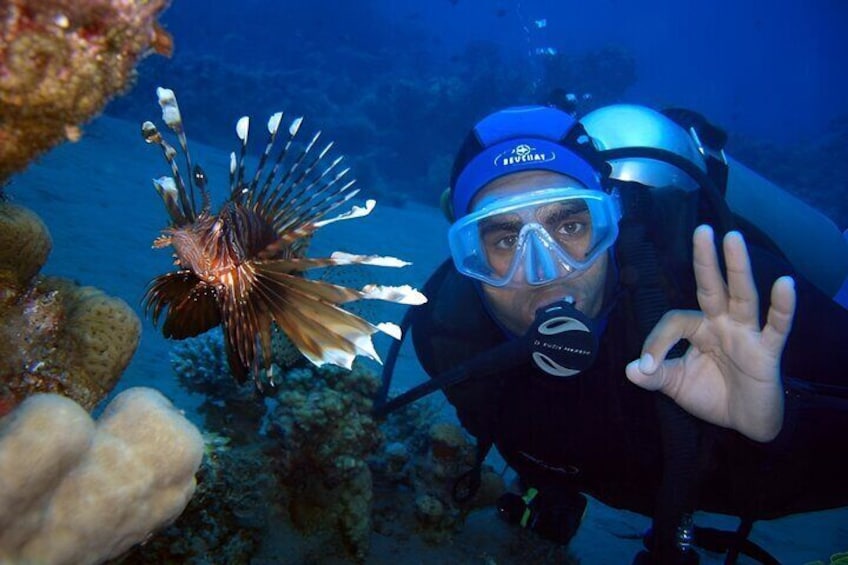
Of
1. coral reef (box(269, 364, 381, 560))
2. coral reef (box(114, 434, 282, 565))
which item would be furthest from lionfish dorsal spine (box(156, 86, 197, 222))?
coral reef (box(269, 364, 381, 560))

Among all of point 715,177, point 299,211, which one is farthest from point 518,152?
point 715,177

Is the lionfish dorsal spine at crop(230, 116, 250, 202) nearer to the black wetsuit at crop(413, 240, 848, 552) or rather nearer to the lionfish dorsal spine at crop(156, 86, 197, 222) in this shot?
the lionfish dorsal spine at crop(156, 86, 197, 222)

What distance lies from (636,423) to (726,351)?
1.04 m

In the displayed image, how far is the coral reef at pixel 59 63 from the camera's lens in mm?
852

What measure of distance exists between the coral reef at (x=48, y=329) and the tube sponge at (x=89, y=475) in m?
0.38

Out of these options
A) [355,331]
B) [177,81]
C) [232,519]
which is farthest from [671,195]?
[177,81]

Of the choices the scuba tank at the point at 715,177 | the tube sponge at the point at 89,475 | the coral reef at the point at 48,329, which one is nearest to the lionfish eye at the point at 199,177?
the coral reef at the point at 48,329

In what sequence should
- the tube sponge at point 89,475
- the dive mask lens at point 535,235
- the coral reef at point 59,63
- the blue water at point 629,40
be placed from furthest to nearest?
the blue water at point 629,40 < the dive mask lens at point 535,235 < the tube sponge at point 89,475 < the coral reef at point 59,63

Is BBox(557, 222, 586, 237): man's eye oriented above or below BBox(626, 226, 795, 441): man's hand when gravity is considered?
above

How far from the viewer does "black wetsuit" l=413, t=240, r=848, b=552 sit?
8.70 ft

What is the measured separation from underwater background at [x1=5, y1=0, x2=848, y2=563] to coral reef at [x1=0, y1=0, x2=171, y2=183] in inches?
4.7

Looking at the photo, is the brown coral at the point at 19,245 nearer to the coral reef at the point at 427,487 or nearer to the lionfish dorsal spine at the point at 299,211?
the lionfish dorsal spine at the point at 299,211

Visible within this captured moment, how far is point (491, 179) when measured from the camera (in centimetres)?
323

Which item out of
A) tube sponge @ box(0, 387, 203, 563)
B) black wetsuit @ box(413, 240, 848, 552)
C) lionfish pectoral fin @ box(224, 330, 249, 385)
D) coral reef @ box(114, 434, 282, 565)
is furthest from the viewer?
black wetsuit @ box(413, 240, 848, 552)
